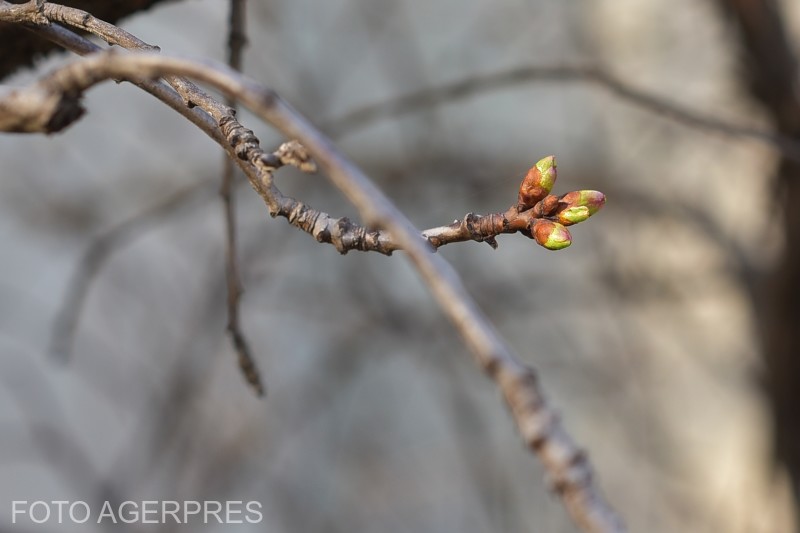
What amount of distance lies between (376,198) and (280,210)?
116 mm

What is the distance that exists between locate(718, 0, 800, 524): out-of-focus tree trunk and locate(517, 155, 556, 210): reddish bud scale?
108cm

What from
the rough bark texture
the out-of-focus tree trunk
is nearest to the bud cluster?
the rough bark texture

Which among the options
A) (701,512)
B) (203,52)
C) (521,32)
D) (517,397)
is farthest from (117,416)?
(517,397)

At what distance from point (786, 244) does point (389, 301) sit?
36.2 inches

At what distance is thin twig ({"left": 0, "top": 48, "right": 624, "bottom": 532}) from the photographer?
0.24 m

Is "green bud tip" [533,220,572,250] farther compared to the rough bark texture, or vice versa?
the rough bark texture

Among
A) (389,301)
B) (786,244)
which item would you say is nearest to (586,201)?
(786,244)

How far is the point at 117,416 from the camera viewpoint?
2.03 m

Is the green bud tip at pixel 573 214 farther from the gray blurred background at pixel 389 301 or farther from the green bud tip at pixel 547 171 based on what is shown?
the gray blurred background at pixel 389 301

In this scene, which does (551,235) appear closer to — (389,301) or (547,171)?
(547,171)

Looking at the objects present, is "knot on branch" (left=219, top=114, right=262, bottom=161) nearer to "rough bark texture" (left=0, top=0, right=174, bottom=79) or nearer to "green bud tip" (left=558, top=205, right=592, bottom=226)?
"green bud tip" (left=558, top=205, right=592, bottom=226)

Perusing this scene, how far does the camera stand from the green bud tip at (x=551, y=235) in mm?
420

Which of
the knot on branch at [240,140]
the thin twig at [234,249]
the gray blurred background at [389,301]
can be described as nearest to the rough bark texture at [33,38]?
the thin twig at [234,249]

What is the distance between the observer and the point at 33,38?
2.11 ft
